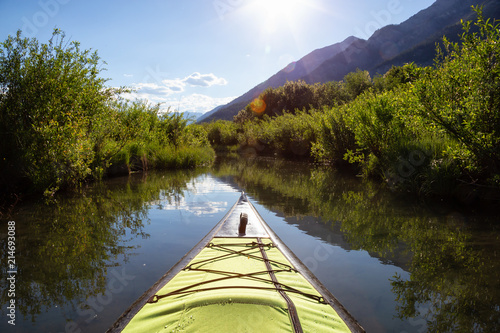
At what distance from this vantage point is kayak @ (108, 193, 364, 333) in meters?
2.11

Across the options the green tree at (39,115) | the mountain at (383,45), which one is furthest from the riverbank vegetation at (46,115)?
the mountain at (383,45)

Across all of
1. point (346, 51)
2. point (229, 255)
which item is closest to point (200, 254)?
point (229, 255)

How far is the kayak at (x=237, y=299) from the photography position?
6.91 feet

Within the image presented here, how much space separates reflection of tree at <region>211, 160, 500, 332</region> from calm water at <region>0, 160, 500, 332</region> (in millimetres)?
19

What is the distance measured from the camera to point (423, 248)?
5.08 meters

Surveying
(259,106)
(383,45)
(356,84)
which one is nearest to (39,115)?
(356,84)

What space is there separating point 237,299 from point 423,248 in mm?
4158

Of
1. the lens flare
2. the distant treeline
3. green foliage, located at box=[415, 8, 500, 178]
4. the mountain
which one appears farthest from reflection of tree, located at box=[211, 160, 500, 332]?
the mountain

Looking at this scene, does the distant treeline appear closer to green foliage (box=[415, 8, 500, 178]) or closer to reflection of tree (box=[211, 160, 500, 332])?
green foliage (box=[415, 8, 500, 178])

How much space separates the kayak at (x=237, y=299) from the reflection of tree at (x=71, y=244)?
4.98 ft

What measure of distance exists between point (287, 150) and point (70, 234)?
66.1 ft

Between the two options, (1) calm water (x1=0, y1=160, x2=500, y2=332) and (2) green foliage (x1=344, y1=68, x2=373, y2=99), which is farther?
(2) green foliage (x1=344, y1=68, x2=373, y2=99)

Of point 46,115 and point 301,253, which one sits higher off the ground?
point 46,115

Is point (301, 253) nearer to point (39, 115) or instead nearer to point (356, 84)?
point (39, 115)
